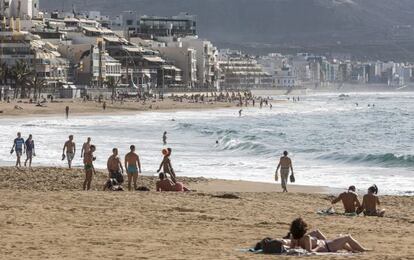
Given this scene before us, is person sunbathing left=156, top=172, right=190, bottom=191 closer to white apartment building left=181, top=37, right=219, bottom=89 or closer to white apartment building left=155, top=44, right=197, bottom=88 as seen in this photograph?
white apartment building left=155, top=44, right=197, bottom=88

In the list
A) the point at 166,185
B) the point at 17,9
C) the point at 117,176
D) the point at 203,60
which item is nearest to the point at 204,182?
the point at 117,176

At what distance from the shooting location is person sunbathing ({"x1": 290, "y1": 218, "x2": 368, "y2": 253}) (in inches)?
497

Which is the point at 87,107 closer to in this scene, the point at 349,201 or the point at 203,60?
the point at 203,60

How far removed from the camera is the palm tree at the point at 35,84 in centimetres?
8991

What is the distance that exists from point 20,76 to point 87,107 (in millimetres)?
10895

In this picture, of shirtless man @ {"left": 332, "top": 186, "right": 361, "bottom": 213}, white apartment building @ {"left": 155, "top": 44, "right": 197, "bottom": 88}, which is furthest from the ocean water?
white apartment building @ {"left": 155, "top": 44, "right": 197, "bottom": 88}

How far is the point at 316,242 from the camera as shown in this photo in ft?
42.0

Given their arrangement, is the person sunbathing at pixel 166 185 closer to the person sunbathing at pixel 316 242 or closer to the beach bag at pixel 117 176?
the beach bag at pixel 117 176

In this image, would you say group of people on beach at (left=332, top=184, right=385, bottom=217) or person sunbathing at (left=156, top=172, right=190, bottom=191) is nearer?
group of people on beach at (left=332, top=184, right=385, bottom=217)

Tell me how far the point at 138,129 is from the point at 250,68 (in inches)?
5196

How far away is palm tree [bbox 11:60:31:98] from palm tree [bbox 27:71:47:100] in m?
0.65

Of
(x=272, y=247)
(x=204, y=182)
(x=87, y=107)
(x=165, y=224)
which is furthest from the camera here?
(x=87, y=107)

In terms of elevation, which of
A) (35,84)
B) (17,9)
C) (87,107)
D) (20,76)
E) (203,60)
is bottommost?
(87,107)

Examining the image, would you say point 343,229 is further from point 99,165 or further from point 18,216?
point 99,165
